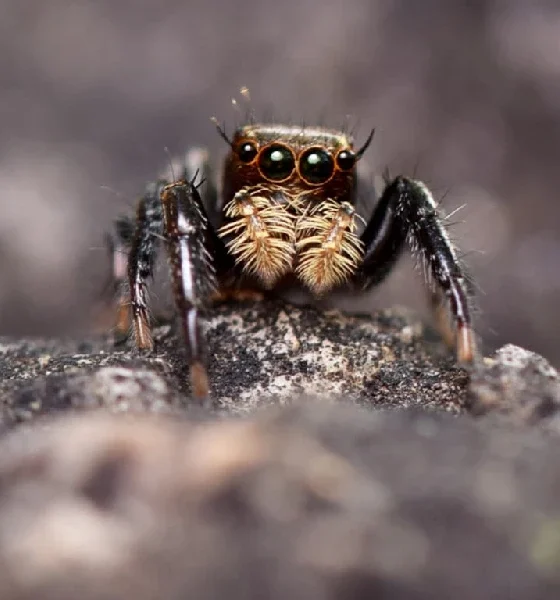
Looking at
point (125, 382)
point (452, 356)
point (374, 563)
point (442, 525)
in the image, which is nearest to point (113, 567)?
point (374, 563)

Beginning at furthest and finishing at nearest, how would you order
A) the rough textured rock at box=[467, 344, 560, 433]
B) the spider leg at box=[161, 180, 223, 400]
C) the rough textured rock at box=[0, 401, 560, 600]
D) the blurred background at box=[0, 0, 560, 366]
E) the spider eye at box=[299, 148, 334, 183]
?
the blurred background at box=[0, 0, 560, 366] → the spider eye at box=[299, 148, 334, 183] → the spider leg at box=[161, 180, 223, 400] → the rough textured rock at box=[467, 344, 560, 433] → the rough textured rock at box=[0, 401, 560, 600]

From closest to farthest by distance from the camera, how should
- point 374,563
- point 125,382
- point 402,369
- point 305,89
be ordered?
point 374,563 < point 125,382 < point 402,369 < point 305,89

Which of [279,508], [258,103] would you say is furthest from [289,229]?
[258,103]

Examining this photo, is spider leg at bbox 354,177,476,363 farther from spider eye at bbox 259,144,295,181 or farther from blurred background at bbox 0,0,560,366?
blurred background at bbox 0,0,560,366

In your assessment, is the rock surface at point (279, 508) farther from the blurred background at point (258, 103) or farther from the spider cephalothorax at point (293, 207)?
the blurred background at point (258, 103)

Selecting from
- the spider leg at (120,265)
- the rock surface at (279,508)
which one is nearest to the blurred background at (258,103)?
the spider leg at (120,265)

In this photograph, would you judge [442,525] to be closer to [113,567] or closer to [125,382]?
[113,567]

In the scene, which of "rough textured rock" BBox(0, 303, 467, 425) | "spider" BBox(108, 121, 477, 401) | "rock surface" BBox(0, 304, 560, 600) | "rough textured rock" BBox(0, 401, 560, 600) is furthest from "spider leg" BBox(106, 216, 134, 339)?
"rough textured rock" BBox(0, 401, 560, 600)
